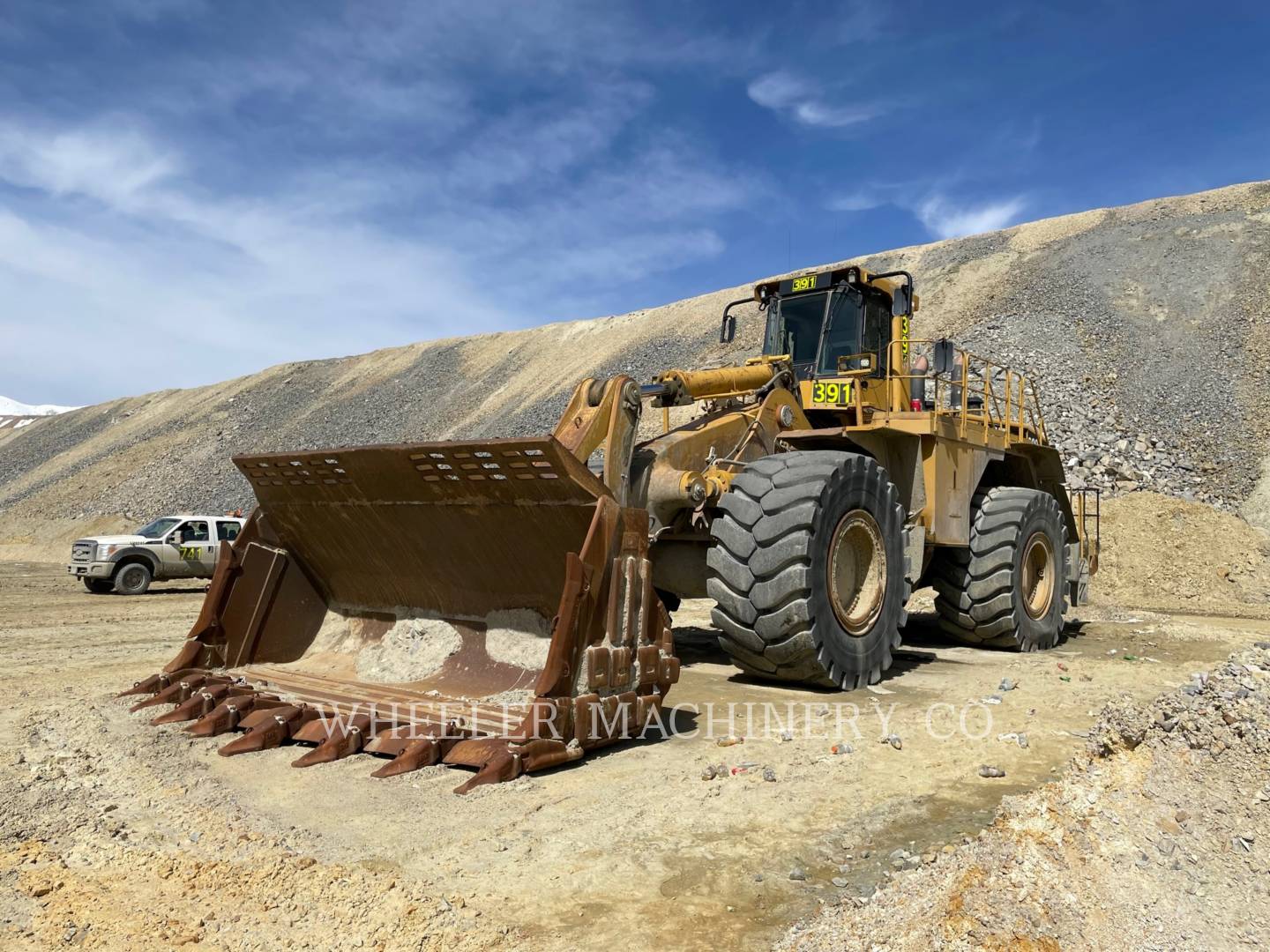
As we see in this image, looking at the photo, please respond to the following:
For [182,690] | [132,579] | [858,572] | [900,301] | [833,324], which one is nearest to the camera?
[182,690]

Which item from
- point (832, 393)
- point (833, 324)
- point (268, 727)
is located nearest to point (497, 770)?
point (268, 727)

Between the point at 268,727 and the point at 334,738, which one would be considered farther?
the point at 268,727

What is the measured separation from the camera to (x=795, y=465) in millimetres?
6344

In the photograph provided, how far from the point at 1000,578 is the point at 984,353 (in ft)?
54.2

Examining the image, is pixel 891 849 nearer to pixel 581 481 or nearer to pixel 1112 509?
pixel 581 481

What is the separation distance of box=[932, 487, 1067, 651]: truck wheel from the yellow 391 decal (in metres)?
2.14

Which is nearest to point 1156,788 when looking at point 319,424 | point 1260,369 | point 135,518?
point 1260,369

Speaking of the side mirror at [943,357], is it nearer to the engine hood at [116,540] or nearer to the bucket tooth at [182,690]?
the bucket tooth at [182,690]

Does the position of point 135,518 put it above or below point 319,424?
below

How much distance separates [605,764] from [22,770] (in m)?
2.93

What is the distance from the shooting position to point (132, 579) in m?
17.2

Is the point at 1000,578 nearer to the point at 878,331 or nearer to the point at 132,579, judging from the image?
the point at 878,331

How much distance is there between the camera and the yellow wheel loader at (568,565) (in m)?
4.97

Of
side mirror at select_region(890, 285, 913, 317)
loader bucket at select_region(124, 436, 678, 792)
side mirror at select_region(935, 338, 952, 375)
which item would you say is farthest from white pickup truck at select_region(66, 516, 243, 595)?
side mirror at select_region(935, 338, 952, 375)
